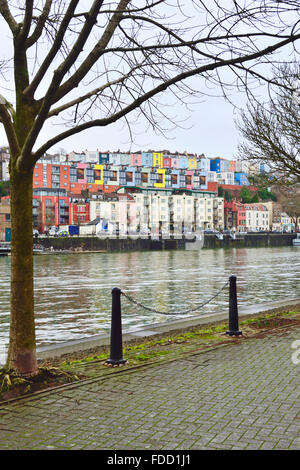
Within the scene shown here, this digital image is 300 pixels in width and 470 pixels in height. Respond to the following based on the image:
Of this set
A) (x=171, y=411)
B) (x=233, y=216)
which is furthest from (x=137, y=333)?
(x=233, y=216)

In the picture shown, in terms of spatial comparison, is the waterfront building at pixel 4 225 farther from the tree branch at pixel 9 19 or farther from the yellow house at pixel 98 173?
the tree branch at pixel 9 19

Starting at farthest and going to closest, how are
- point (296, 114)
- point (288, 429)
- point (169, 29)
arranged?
1. point (296, 114)
2. point (169, 29)
3. point (288, 429)

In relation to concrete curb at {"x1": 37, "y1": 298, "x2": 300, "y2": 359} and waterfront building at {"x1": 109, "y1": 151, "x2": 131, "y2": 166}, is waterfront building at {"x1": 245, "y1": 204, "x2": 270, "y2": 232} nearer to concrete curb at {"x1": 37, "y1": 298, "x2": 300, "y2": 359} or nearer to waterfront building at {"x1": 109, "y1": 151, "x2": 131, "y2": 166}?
waterfront building at {"x1": 109, "y1": 151, "x2": 131, "y2": 166}

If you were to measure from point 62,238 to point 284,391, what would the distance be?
82199 mm

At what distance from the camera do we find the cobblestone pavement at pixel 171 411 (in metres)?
4.52

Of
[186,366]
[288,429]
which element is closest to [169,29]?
[186,366]

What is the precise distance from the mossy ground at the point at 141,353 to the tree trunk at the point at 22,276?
205mm

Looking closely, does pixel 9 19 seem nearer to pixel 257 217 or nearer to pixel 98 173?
pixel 98 173

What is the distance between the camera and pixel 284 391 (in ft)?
19.7

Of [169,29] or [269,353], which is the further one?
[269,353]

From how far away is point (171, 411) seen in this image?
17.5ft

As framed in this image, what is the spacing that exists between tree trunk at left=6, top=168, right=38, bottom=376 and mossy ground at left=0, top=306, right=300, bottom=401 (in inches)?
8.1

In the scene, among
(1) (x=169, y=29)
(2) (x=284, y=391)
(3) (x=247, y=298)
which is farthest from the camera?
(3) (x=247, y=298)
